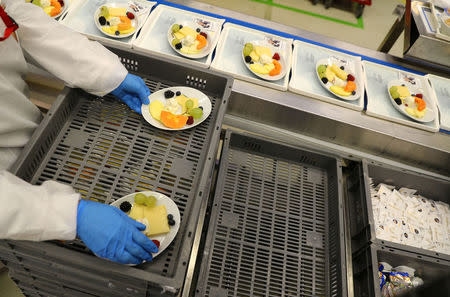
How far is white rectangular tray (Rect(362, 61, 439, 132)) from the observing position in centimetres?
164

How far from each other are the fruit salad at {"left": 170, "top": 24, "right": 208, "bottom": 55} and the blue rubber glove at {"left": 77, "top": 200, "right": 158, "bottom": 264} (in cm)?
107

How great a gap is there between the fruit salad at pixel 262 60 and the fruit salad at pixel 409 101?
2.33 ft

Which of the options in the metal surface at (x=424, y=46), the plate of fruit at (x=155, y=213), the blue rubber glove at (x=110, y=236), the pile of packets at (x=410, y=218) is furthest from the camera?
the metal surface at (x=424, y=46)

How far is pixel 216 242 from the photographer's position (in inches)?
52.9

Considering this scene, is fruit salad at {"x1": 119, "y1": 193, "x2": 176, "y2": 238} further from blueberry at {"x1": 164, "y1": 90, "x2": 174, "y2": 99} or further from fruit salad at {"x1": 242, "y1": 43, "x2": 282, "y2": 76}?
fruit salad at {"x1": 242, "y1": 43, "x2": 282, "y2": 76}

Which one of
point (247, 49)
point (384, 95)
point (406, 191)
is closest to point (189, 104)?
point (247, 49)

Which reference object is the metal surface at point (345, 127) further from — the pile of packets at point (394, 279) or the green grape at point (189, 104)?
the pile of packets at point (394, 279)

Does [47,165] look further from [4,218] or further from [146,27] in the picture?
[146,27]

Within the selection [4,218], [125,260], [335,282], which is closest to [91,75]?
[4,218]

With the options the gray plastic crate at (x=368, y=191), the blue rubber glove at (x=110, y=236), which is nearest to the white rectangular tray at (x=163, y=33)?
the blue rubber glove at (x=110, y=236)

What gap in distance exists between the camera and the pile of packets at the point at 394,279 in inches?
54.3

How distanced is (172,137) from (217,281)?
2.23ft

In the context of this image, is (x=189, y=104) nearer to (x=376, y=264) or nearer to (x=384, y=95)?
(x=376, y=264)

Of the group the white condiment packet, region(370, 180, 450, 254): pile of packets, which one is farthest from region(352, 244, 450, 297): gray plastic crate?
the white condiment packet
